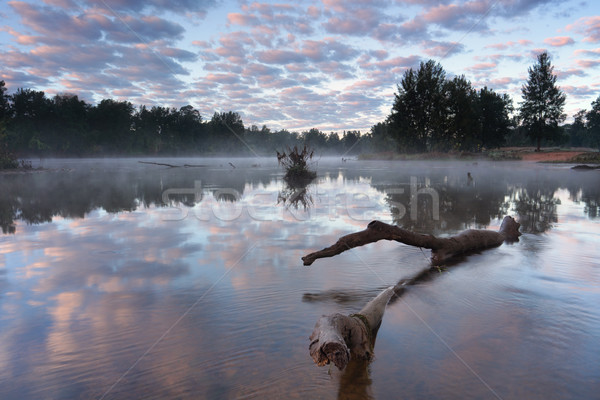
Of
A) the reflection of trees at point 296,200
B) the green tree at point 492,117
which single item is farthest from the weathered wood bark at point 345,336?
the green tree at point 492,117

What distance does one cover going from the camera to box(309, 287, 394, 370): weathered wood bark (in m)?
2.70

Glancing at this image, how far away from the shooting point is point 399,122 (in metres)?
67.2

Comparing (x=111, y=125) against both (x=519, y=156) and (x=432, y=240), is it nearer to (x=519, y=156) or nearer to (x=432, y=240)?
(x=519, y=156)

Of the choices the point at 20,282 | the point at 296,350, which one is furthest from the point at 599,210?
the point at 20,282

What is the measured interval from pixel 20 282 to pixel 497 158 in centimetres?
5920

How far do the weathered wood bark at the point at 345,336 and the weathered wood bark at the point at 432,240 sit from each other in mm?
1491

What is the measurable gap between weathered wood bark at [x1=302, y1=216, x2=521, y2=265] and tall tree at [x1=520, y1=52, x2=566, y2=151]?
68.5 meters

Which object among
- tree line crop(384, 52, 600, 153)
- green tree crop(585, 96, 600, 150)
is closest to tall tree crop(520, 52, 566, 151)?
tree line crop(384, 52, 600, 153)

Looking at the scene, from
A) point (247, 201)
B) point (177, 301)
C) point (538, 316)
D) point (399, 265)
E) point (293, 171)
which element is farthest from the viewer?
point (293, 171)

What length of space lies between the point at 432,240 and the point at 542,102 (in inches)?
2930

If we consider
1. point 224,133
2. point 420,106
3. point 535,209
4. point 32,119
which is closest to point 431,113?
point 420,106

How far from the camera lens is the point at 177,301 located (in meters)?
4.62

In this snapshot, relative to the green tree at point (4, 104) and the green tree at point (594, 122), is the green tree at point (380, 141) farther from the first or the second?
the green tree at point (4, 104)

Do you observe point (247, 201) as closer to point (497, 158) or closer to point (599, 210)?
point (599, 210)
